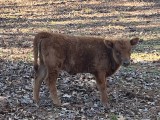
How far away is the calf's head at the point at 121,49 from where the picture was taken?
469 inches

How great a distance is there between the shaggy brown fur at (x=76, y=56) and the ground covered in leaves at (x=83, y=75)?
66 cm

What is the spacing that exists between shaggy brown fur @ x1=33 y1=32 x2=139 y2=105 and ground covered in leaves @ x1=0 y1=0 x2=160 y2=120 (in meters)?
0.66

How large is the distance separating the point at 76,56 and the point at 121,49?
1.15 m

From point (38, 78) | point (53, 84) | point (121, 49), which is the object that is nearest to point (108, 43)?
point (121, 49)

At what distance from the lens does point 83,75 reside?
15.6m

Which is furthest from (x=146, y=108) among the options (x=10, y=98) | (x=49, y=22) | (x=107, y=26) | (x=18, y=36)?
(x=49, y=22)

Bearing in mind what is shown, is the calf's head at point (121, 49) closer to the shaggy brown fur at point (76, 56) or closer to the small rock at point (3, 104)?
the shaggy brown fur at point (76, 56)

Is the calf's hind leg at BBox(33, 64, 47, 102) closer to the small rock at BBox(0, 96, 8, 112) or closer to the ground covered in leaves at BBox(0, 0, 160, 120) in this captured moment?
the ground covered in leaves at BBox(0, 0, 160, 120)

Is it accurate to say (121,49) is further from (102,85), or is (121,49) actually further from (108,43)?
(102,85)

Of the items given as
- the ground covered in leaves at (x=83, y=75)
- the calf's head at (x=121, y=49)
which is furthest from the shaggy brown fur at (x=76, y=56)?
the ground covered in leaves at (x=83, y=75)


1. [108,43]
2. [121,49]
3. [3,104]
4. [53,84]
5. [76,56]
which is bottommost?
[3,104]

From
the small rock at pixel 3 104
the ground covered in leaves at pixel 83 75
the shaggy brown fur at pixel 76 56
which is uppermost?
the shaggy brown fur at pixel 76 56

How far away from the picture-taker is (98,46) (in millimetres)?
12406

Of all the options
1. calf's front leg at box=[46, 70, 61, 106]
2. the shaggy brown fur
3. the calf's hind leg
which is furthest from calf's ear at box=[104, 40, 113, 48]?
the calf's hind leg
